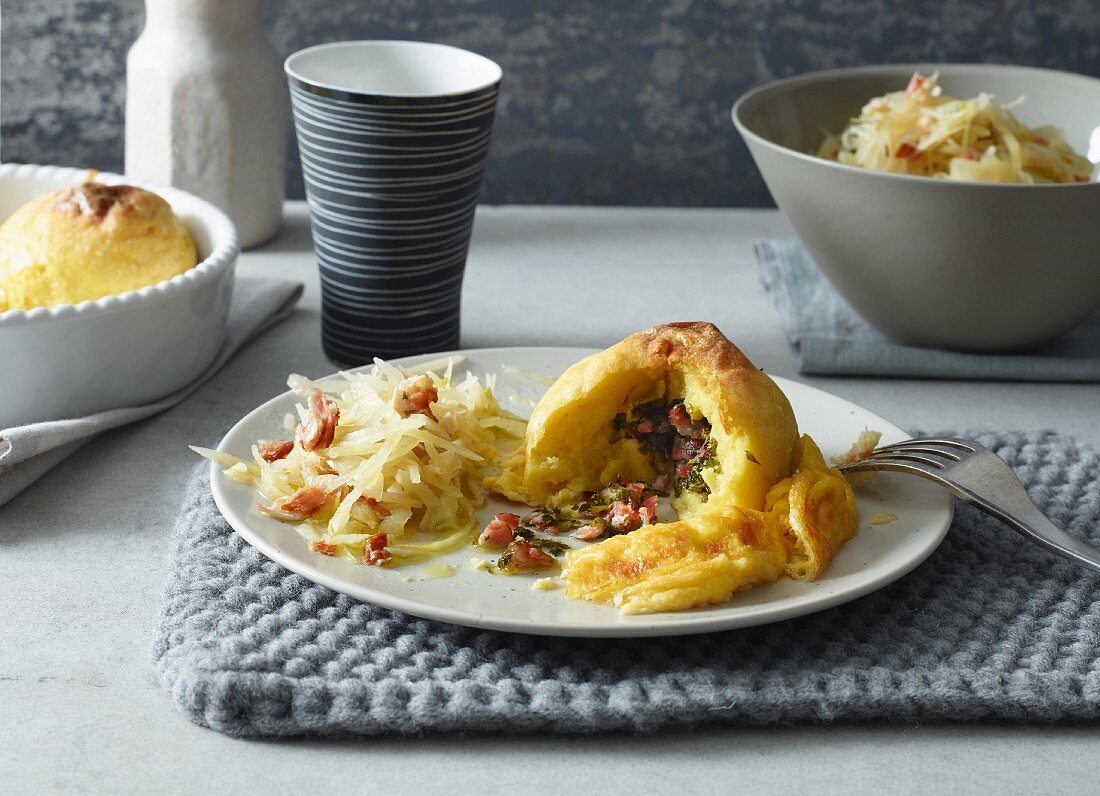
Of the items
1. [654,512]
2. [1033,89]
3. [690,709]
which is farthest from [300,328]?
[1033,89]

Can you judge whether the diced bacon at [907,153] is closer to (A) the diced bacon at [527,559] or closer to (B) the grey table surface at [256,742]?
(B) the grey table surface at [256,742]

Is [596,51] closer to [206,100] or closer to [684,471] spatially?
[206,100]

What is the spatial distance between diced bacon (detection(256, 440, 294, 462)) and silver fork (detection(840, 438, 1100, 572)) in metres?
0.65

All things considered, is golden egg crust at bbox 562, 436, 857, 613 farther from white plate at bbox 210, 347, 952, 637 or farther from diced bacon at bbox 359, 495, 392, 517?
diced bacon at bbox 359, 495, 392, 517

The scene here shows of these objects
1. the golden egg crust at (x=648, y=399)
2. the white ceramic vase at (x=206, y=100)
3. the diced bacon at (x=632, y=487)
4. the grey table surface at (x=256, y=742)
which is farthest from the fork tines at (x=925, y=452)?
the white ceramic vase at (x=206, y=100)

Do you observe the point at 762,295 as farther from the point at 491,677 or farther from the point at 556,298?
the point at 491,677

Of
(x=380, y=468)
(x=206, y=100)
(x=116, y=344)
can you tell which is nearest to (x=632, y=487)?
(x=380, y=468)

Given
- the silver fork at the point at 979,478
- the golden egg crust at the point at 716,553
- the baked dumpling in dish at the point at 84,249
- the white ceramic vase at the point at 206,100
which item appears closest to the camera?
the golden egg crust at the point at 716,553

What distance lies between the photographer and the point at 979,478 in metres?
1.43

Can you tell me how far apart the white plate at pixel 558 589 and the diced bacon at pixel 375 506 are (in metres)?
0.09

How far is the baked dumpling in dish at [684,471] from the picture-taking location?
1.26m

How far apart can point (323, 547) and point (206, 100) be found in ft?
4.18

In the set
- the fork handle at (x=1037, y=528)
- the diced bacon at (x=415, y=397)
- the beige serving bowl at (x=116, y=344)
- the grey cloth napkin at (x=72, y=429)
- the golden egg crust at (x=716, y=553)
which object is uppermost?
the fork handle at (x=1037, y=528)

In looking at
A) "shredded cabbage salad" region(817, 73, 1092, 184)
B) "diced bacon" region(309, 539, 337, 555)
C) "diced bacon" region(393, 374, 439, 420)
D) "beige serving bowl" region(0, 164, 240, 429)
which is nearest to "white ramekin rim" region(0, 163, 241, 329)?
"beige serving bowl" region(0, 164, 240, 429)
